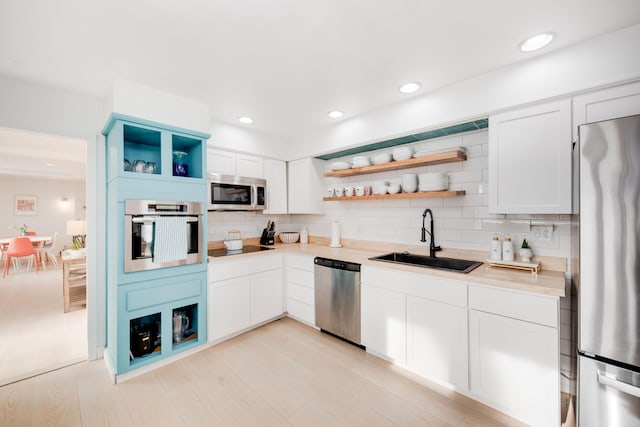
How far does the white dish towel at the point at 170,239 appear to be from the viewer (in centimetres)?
227

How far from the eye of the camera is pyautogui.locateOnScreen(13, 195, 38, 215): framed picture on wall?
7441 millimetres

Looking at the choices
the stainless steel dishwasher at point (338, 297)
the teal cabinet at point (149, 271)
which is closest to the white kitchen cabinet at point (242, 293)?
the teal cabinet at point (149, 271)

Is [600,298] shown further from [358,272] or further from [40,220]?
[40,220]

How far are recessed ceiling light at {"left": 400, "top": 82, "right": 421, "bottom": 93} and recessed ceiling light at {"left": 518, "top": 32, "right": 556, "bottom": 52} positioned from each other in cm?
71


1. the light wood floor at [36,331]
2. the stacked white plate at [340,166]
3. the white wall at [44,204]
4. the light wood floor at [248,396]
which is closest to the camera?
the light wood floor at [248,396]

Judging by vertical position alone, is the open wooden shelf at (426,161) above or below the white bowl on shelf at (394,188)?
above

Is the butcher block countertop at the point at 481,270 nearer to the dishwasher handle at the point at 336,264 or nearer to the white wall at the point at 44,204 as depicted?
the dishwasher handle at the point at 336,264

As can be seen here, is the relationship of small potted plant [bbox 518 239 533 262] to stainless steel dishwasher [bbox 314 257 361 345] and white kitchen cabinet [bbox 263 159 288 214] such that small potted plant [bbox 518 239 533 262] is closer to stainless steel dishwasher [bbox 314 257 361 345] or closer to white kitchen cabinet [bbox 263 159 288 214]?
stainless steel dishwasher [bbox 314 257 361 345]

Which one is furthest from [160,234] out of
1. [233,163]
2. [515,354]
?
[515,354]

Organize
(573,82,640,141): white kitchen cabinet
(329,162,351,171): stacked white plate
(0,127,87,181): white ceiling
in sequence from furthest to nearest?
1. (0,127,87,181): white ceiling
2. (329,162,351,171): stacked white plate
3. (573,82,640,141): white kitchen cabinet

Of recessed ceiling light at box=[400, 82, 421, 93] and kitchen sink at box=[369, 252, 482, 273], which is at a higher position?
recessed ceiling light at box=[400, 82, 421, 93]

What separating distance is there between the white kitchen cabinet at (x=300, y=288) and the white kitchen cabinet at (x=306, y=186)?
72 cm

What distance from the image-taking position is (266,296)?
3129 millimetres

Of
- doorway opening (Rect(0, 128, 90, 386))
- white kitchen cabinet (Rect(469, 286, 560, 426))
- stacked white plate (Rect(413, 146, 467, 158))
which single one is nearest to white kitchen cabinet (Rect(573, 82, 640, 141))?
stacked white plate (Rect(413, 146, 467, 158))
